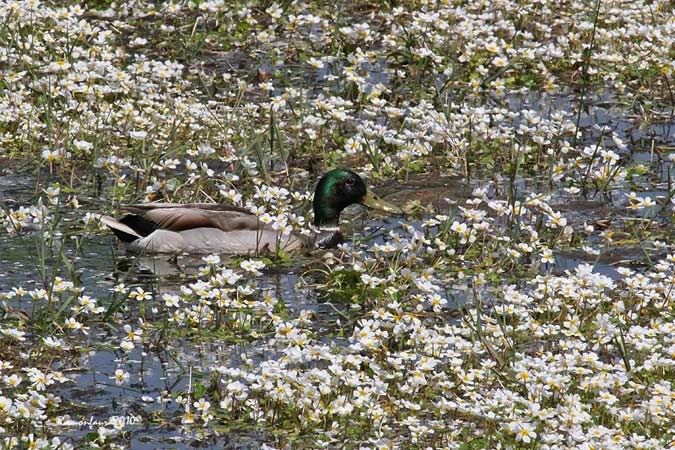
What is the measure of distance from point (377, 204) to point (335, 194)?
1.14 feet

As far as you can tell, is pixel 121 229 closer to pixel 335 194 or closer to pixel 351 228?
pixel 335 194

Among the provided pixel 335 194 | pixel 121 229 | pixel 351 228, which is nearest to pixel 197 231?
pixel 121 229

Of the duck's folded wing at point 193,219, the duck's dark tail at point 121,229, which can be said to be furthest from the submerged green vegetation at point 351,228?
the duck's folded wing at point 193,219

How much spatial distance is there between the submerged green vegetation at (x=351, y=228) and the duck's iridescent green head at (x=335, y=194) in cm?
21

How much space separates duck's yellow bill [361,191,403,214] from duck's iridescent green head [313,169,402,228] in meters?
0.02

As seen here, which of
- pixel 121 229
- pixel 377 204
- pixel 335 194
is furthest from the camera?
pixel 377 204

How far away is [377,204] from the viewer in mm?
11008

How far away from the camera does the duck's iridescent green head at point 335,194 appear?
10.9m

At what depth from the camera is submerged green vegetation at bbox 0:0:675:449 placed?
24.1 ft

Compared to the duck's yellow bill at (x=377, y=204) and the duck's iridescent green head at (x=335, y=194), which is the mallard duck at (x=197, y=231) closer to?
the duck's iridescent green head at (x=335, y=194)

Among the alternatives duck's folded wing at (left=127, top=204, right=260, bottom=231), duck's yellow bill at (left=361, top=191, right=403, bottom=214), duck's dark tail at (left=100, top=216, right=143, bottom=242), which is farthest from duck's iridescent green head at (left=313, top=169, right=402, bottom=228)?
duck's dark tail at (left=100, top=216, right=143, bottom=242)

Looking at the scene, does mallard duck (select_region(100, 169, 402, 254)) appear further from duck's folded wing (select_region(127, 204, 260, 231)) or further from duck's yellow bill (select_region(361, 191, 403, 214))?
duck's yellow bill (select_region(361, 191, 403, 214))

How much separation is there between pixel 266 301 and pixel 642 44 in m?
6.76

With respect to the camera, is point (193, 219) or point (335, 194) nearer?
point (193, 219)
